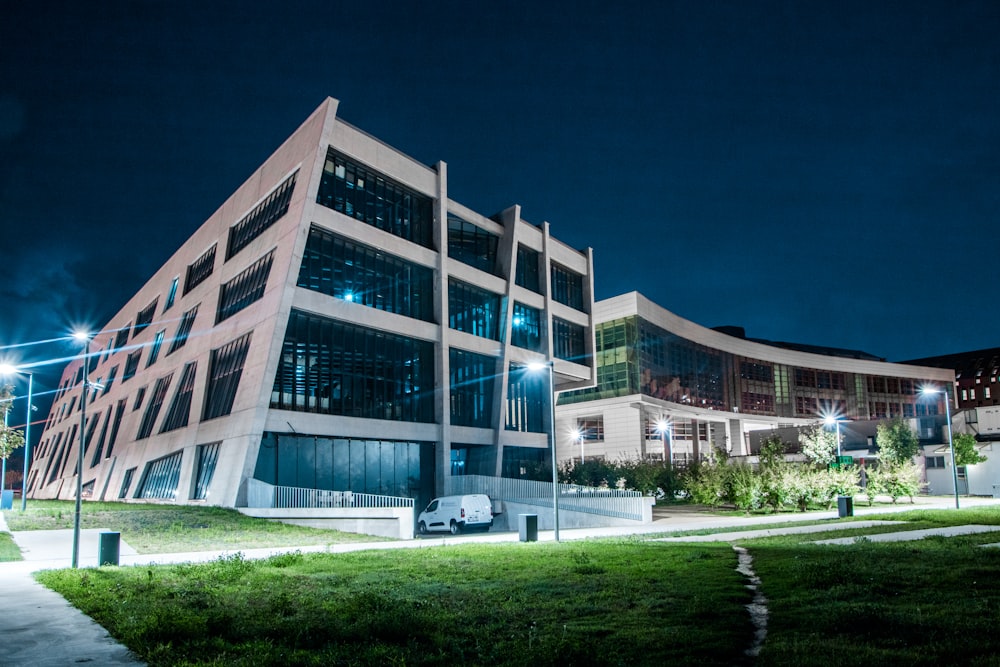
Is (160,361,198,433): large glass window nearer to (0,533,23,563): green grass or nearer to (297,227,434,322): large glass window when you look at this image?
(297,227,434,322): large glass window

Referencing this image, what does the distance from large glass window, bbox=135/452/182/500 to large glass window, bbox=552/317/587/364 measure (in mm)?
25069

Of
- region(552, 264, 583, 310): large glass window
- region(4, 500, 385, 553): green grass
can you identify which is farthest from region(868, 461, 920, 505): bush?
region(4, 500, 385, 553): green grass

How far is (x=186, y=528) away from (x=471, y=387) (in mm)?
21523

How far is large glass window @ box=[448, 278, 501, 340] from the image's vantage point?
44969 mm

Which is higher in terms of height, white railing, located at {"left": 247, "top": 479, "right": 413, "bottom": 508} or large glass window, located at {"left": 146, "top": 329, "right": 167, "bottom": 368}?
large glass window, located at {"left": 146, "top": 329, "right": 167, "bottom": 368}

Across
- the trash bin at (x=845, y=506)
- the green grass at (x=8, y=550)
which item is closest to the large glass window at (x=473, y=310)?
the trash bin at (x=845, y=506)

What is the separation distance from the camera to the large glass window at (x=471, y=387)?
44.1 meters

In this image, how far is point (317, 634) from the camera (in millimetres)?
8680

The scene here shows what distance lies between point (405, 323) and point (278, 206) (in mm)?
8881

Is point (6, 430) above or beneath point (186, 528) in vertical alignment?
above

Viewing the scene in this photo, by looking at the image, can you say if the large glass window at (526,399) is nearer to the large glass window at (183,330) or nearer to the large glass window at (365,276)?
the large glass window at (365,276)

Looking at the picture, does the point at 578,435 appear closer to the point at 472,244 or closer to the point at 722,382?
the point at 722,382

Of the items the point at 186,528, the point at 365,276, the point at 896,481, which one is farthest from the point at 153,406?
the point at 896,481

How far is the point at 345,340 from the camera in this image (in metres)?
38.1
